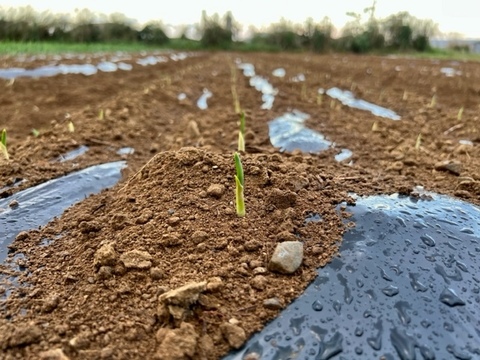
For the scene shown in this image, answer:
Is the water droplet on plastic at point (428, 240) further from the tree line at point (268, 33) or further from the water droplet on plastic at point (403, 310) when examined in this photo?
the tree line at point (268, 33)

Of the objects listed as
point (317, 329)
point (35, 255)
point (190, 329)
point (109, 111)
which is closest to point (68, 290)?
point (35, 255)

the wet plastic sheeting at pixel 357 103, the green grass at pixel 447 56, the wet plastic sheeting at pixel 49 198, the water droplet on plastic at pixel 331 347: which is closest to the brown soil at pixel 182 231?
the wet plastic sheeting at pixel 49 198

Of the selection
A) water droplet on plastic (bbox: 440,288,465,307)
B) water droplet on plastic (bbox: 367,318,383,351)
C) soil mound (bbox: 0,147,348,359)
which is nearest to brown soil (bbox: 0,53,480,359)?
soil mound (bbox: 0,147,348,359)

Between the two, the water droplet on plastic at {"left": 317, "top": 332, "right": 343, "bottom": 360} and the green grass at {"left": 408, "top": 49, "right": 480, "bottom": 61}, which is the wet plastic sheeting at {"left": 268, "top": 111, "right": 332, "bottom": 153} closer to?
the water droplet on plastic at {"left": 317, "top": 332, "right": 343, "bottom": 360}

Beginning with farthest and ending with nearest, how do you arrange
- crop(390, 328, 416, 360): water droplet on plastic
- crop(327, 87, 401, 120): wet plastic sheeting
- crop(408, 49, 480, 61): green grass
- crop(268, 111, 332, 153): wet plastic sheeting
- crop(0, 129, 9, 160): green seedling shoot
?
crop(408, 49, 480, 61): green grass < crop(327, 87, 401, 120): wet plastic sheeting < crop(268, 111, 332, 153): wet plastic sheeting < crop(0, 129, 9, 160): green seedling shoot < crop(390, 328, 416, 360): water droplet on plastic

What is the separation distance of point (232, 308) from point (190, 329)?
22 centimetres

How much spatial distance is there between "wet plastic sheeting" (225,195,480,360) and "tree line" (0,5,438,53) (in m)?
26.7

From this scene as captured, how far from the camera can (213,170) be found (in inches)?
96.1

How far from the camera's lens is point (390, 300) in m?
1.69

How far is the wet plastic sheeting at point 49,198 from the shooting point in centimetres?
245

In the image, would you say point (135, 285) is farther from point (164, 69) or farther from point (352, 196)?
point (164, 69)

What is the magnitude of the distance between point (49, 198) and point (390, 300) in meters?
2.32

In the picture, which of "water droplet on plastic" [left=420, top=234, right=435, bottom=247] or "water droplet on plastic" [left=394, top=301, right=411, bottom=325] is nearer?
"water droplet on plastic" [left=394, top=301, right=411, bottom=325]

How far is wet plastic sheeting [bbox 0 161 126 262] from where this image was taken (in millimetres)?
2453
